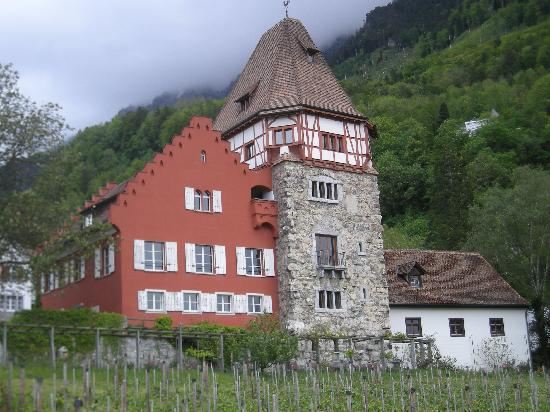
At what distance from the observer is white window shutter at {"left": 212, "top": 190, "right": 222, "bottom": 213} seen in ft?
126

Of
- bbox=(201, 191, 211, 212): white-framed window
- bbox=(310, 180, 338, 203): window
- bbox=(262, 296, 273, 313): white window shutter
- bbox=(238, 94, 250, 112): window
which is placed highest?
bbox=(238, 94, 250, 112): window

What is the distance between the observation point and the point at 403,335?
1574 inches

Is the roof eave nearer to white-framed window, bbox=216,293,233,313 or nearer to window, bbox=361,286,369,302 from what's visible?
window, bbox=361,286,369,302

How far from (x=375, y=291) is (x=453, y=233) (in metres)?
28.0

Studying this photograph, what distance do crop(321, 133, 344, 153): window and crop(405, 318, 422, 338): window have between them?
9.99 m

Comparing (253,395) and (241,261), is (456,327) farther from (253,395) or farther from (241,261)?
(253,395)

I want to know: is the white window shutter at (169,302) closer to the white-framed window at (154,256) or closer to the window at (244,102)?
the white-framed window at (154,256)

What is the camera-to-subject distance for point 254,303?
1522 inches

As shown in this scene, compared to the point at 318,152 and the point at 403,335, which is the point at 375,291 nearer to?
the point at 403,335

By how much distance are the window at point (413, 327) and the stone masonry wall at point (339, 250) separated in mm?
2065

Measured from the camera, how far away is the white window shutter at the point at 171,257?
36.2 m

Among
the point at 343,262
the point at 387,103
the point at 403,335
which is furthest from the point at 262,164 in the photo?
the point at 387,103

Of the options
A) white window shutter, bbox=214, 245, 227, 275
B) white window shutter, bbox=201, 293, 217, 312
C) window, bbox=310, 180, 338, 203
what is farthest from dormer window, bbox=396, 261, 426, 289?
white window shutter, bbox=201, 293, 217, 312

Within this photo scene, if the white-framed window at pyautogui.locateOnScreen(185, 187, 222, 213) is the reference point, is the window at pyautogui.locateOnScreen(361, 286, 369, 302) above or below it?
below
